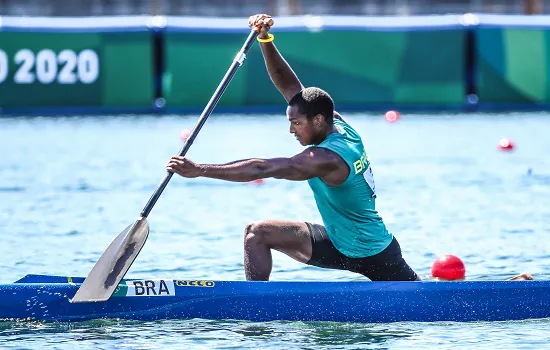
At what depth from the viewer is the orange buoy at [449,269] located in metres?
10.0

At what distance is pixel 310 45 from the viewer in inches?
930

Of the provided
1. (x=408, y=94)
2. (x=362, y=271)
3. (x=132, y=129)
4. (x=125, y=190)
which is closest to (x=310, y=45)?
(x=408, y=94)

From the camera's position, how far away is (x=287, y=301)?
8.29 m

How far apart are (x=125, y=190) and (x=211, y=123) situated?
322 inches

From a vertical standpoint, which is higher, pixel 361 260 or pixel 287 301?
pixel 361 260

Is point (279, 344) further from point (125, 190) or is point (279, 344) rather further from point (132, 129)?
point (132, 129)

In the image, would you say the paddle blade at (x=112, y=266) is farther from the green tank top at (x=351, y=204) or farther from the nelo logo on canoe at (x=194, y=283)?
the green tank top at (x=351, y=204)

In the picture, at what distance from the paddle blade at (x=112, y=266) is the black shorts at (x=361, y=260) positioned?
3.86ft

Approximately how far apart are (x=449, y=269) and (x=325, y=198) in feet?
7.05

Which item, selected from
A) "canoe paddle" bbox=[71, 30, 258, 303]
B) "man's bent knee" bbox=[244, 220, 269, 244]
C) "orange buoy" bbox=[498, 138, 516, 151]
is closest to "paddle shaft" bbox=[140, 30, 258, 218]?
"canoe paddle" bbox=[71, 30, 258, 303]

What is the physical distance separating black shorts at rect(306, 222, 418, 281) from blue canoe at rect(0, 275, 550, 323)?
0.47 ft

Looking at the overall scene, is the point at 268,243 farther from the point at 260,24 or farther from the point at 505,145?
the point at 505,145

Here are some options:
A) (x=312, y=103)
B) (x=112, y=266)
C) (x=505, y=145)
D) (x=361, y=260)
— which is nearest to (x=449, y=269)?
(x=361, y=260)

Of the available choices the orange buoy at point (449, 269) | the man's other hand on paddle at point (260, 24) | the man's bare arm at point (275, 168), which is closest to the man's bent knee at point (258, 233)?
the man's bare arm at point (275, 168)
